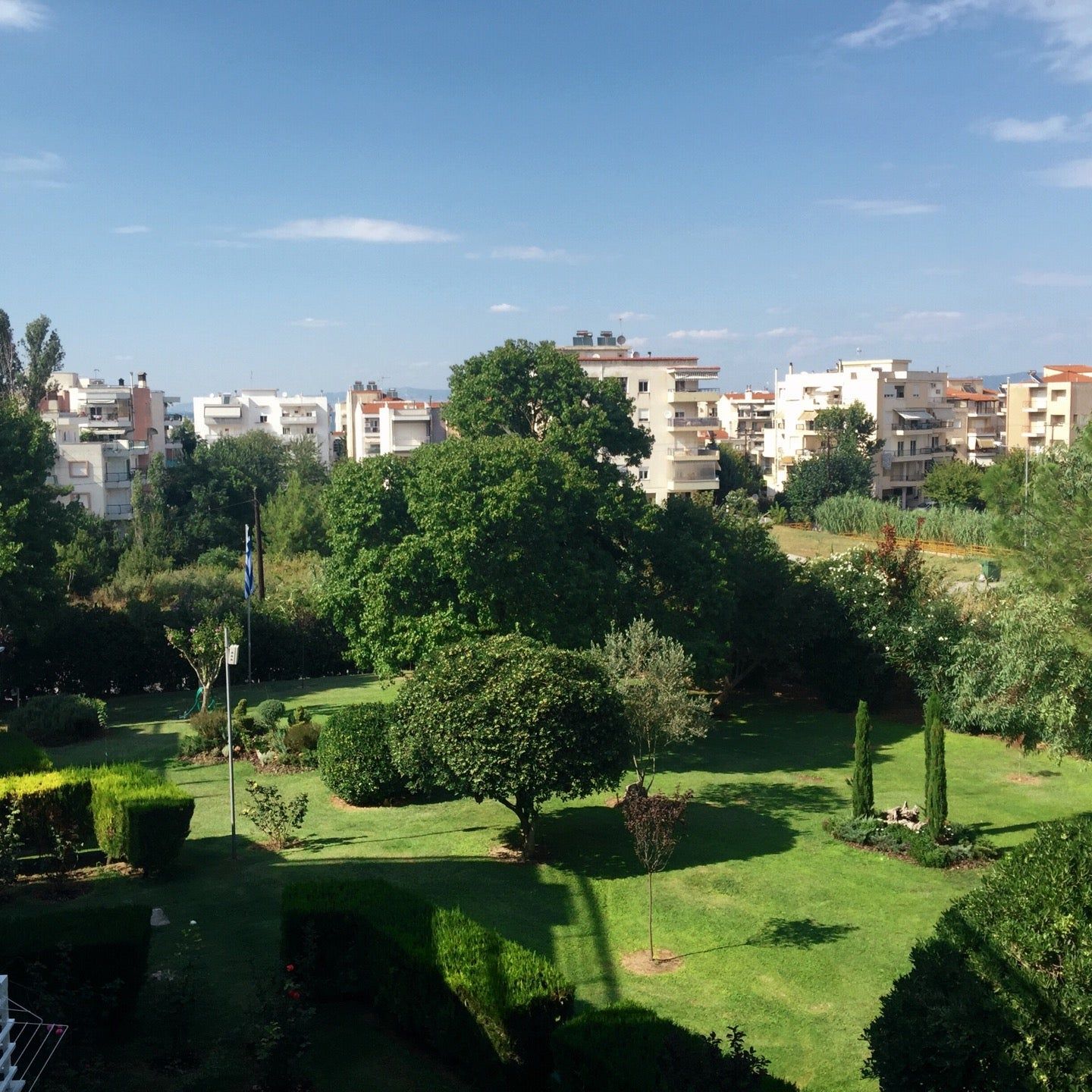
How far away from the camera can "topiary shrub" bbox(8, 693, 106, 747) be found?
92.9 feet

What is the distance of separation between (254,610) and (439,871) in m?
22.9

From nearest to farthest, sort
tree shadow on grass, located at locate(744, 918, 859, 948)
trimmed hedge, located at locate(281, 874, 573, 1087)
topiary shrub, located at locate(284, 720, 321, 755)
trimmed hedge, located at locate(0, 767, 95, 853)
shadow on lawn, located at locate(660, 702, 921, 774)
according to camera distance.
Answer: trimmed hedge, located at locate(281, 874, 573, 1087) < tree shadow on grass, located at locate(744, 918, 859, 948) < trimmed hedge, located at locate(0, 767, 95, 853) < topiary shrub, located at locate(284, 720, 321, 755) < shadow on lawn, located at locate(660, 702, 921, 774)

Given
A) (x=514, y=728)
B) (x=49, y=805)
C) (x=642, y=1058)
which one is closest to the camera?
(x=642, y=1058)

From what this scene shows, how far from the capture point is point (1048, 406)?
103562mm

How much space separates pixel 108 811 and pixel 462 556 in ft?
34.3

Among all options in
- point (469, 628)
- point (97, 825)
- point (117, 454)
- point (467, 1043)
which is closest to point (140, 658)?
point (469, 628)

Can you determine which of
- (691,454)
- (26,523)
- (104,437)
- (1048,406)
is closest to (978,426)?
(1048,406)

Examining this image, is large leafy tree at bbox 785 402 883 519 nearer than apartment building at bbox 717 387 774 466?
Yes

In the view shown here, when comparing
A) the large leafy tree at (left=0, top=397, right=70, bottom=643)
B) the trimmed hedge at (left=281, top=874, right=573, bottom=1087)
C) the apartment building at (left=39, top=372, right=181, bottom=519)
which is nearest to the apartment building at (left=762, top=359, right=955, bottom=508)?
the apartment building at (left=39, top=372, right=181, bottom=519)

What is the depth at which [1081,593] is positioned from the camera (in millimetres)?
19750

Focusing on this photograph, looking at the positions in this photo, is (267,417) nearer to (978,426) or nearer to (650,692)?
(978,426)

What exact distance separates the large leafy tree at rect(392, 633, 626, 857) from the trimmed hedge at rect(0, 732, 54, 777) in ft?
21.1

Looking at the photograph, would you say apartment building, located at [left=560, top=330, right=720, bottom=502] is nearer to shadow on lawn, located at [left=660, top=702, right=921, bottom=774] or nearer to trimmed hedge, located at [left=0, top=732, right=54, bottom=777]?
shadow on lawn, located at [left=660, top=702, right=921, bottom=774]

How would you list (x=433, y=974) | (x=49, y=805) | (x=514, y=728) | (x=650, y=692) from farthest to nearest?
(x=650, y=692) < (x=49, y=805) < (x=514, y=728) < (x=433, y=974)
